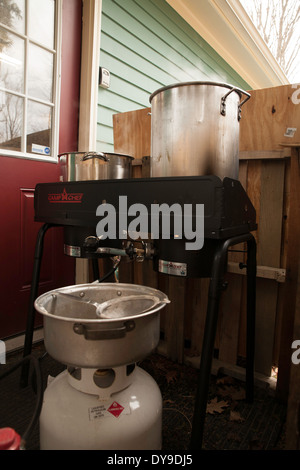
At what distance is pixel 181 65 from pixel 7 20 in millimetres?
2259

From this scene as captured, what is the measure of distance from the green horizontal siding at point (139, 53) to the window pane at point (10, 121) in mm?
677

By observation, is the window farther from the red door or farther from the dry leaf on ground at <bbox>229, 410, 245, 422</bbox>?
the dry leaf on ground at <bbox>229, 410, 245, 422</bbox>

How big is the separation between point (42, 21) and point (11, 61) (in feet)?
1.34

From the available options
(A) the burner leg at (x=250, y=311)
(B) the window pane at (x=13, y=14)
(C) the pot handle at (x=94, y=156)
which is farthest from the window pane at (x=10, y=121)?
(A) the burner leg at (x=250, y=311)

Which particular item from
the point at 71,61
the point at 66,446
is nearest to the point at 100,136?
the point at 71,61

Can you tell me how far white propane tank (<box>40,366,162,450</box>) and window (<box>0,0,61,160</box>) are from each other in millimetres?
1561

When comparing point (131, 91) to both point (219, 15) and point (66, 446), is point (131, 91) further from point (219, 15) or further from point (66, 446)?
point (66, 446)

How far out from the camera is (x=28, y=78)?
204 cm

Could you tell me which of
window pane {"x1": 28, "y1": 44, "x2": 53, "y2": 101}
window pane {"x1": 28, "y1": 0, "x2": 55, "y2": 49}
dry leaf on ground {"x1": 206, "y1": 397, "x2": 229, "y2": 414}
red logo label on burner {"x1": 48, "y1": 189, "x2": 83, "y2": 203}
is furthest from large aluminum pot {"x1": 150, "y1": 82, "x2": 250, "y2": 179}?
window pane {"x1": 28, "y1": 0, "x2": 55, "y2": 49}

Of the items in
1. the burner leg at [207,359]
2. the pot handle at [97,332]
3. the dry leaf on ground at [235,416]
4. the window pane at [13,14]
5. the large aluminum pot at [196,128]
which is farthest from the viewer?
the window pane at [13,14]

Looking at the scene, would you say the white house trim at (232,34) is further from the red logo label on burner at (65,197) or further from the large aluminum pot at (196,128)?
the red logo label on burner at (65,197)

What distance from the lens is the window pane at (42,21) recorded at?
2018 millimetres

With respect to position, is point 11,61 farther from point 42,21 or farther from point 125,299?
point 125,299

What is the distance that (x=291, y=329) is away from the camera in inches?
61.8
